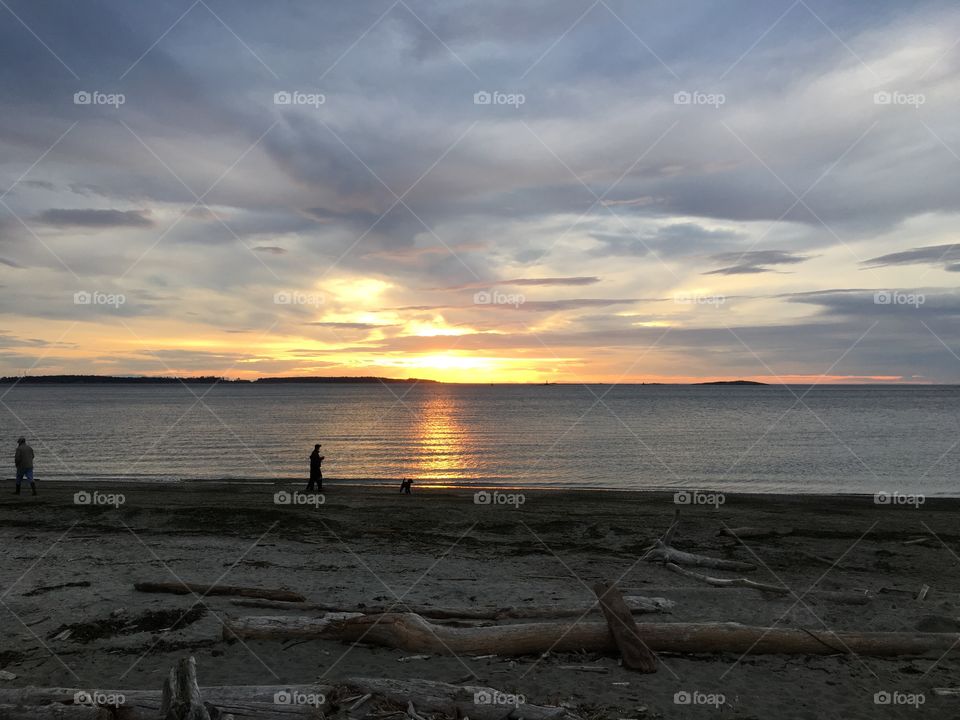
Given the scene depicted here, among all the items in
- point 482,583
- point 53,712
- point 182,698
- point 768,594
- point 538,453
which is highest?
point 538,453

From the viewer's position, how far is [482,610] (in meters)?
10.6

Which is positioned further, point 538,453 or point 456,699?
point 538,453

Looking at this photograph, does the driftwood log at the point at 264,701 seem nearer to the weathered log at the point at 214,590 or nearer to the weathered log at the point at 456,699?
the weathered log at the point at 456,699

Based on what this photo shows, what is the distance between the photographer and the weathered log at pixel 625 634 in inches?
351

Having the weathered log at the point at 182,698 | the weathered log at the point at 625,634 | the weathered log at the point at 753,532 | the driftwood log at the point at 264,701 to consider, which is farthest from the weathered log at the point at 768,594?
the weathered log at the point at 182,698

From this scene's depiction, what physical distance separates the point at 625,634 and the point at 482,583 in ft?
13.6

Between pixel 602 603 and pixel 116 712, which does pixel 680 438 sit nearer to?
pixel 602 603

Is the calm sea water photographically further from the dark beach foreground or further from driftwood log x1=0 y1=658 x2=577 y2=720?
driftwood log x1=0 y1=658 x2=577 y2=720

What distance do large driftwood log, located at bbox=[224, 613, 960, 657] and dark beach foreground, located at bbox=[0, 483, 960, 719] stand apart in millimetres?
156

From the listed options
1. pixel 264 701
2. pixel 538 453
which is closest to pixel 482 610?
pixel 264 701

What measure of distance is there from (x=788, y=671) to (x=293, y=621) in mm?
6966

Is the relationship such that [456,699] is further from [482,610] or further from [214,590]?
[214,590]

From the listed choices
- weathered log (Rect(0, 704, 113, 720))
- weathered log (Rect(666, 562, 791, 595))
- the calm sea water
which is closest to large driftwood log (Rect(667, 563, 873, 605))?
weathered log (Rect(666, 562, 791, 595))

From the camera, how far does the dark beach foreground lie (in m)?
8.53
